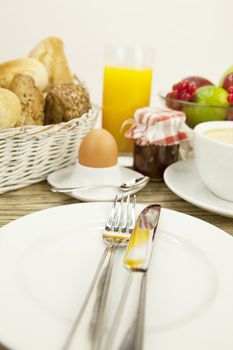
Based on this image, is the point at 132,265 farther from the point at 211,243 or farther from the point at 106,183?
the point at 106,183

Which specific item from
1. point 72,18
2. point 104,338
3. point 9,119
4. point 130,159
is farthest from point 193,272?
point 72,18

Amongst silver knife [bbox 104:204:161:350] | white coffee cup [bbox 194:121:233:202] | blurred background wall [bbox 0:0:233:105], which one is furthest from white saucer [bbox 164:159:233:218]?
blurred background wall [bbox 0:0:233:105]

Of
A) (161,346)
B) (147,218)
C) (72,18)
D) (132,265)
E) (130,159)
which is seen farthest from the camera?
(72,18)

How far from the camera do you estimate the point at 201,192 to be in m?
0.82

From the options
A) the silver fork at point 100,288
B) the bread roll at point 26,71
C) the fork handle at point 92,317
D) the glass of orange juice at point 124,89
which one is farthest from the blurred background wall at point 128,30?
the fork handle at point 92,317

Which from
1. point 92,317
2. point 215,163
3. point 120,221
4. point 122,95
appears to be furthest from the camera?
point 122,95

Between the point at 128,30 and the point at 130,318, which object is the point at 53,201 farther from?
the point at 128,30

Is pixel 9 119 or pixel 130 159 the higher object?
pixel 9 119

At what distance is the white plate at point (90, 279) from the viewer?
1.31ft

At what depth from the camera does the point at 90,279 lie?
1.67ft

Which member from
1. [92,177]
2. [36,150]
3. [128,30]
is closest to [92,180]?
[92,177]

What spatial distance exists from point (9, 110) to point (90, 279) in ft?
1.29

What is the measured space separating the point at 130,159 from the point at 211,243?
53 centimetres

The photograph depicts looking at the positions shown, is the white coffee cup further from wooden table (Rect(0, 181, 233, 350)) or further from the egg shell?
the egg shell
